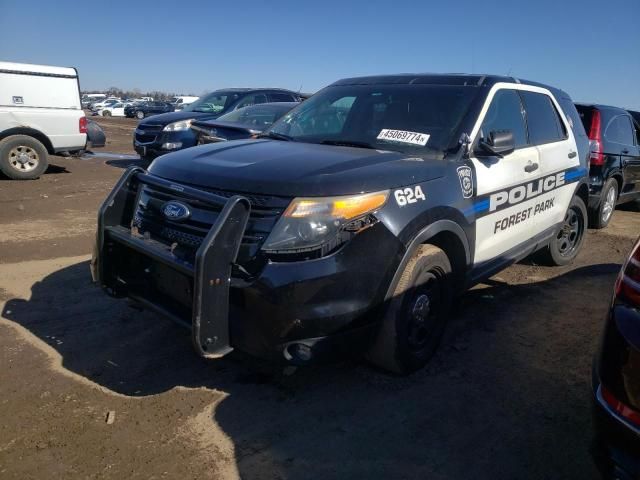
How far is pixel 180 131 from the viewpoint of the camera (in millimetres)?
10523

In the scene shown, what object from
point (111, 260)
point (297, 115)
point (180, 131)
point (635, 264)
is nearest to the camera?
point (635, 264)

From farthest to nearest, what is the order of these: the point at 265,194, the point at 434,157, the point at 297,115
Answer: the point at 297,115
the point at 434,157
the point at 265,194

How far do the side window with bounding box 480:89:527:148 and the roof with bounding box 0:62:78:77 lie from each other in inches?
362

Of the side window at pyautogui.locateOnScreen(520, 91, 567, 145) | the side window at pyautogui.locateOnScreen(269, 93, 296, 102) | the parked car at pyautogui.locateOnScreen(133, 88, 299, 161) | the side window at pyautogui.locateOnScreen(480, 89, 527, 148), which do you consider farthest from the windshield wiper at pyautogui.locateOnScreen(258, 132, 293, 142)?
the side window at pyautogui.locateOnScreen(269, 93, 296, 102)

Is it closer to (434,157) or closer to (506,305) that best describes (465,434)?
(434,157)

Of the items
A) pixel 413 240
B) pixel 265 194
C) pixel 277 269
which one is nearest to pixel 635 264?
pixel 413 240

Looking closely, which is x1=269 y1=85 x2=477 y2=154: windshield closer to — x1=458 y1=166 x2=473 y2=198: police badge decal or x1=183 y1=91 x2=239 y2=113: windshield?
x1=458 y1=166 x2=473 y2=198: police badge decal

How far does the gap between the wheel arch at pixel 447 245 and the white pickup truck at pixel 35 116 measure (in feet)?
31.0

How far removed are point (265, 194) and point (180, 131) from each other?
8455mm

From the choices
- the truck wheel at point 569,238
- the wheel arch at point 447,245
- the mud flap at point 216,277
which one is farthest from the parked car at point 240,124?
the mud flap at point 216,277

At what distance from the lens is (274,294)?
2.51m

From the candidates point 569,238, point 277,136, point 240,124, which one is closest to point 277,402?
point 277,136

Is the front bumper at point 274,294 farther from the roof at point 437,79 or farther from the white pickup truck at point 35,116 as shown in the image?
the white pickup truck at point 35,116

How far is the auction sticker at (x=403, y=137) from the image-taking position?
357 cm
